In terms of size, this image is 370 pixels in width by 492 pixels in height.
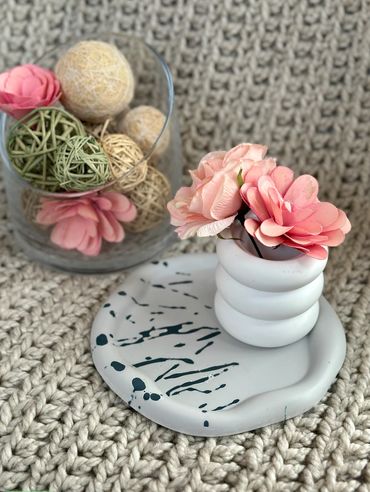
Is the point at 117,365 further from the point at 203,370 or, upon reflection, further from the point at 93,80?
the point at 93,80

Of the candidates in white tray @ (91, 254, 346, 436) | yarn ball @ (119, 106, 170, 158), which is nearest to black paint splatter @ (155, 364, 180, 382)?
white tray @ (91, 254, 346, 436)

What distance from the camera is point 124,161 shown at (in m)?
0.77

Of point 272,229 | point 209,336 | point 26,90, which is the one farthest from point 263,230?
point 26,90

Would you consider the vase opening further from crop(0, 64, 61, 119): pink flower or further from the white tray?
crop(0, 64, 61, 119): pink flower

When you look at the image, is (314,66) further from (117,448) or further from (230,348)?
(117,448)

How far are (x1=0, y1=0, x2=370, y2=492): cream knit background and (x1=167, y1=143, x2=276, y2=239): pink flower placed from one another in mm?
166

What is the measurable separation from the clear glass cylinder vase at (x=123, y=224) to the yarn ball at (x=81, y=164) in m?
0.04

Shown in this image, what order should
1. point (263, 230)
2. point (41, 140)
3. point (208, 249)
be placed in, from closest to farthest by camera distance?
point (263, 230)
point (41, 140)
point (208, 249)

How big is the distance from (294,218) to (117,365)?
0.71ft

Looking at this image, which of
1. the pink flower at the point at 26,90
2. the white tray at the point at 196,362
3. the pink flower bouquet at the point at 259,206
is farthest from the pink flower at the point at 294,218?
the pink flower at the point at 26,90

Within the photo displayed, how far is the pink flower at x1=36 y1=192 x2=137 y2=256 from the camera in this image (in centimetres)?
78

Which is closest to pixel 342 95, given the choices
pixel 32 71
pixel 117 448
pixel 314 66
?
pixel 314 66

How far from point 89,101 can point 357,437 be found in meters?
0.42

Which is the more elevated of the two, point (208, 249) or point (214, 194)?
point (214, 194)
